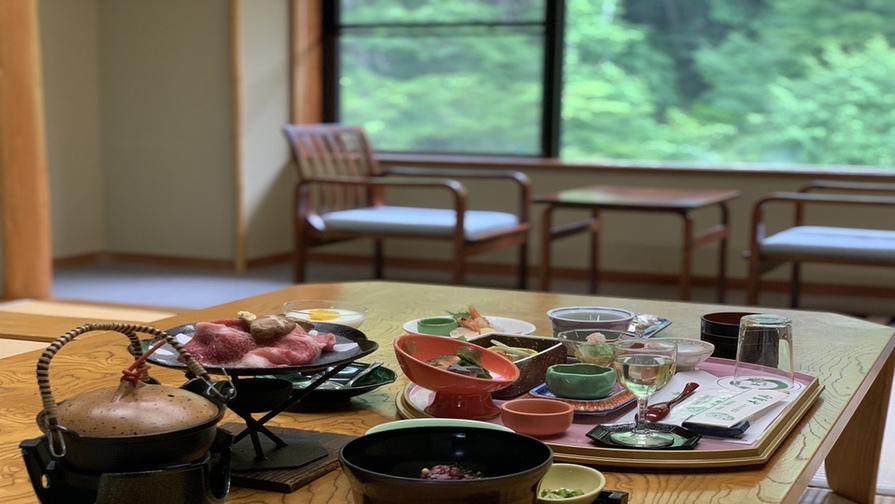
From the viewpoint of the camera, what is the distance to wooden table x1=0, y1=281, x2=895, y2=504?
102 centimetres

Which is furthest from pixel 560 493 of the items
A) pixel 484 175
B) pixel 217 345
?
pixel 484 175

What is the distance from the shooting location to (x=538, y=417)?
1.12 metres

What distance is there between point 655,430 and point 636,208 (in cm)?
287

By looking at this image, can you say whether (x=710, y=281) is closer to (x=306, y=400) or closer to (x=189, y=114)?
(x=189, y=114)

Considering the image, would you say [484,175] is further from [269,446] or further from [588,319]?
[269,446]

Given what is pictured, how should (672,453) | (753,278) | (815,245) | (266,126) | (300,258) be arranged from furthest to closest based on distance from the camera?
(266,126)
(300,258)
(753,278)
(815,245)
(672,453)

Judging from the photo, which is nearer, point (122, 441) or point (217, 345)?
point (122, 441)

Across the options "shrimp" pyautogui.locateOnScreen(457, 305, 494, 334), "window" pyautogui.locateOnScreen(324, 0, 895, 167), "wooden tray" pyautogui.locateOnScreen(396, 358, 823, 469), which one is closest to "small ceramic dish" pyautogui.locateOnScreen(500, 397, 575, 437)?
"wooden tray" pyautogui.locateOnScreen(396, 358, 823, 469)

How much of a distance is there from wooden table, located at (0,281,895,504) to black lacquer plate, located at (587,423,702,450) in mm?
33

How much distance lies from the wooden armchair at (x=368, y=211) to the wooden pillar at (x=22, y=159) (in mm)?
1097

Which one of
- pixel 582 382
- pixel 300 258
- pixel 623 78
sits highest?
pixel 623 78

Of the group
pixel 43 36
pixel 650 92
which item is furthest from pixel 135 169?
pixel 650 92

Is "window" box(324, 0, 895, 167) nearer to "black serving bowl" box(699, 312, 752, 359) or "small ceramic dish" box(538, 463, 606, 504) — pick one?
"black serving bowl" box(699, 312, 752, 359)

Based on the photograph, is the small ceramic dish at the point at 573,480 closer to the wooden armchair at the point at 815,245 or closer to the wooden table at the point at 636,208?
the wooden table at the point at 636,208
